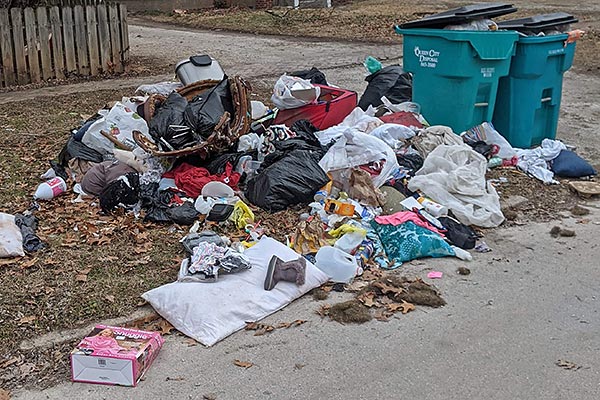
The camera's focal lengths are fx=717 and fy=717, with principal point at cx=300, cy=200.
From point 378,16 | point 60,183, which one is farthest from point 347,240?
point 378,16

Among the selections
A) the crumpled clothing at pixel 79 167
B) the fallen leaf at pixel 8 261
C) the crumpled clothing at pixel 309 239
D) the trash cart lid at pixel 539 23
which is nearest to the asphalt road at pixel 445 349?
the crumpled clothing at pixel 309 239

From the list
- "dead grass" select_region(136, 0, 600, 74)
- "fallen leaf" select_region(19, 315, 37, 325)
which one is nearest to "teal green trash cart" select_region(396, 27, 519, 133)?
"fallen leaf" select_region(19, 315, 37, 325)

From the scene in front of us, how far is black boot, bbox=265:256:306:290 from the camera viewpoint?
4.19 m

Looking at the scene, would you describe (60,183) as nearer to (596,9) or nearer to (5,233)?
(5,233)

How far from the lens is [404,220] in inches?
194

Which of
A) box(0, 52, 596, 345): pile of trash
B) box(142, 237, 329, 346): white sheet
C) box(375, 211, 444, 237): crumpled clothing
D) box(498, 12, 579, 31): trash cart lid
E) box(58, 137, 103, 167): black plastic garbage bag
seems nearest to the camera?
box(142, 237, 329, 346): white sheet

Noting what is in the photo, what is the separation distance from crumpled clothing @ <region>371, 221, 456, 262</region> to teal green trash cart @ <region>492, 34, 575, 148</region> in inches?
101

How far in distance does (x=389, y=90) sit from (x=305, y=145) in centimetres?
208

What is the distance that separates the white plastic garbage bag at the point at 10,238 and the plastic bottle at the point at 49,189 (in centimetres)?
69

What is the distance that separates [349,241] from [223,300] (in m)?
1.09

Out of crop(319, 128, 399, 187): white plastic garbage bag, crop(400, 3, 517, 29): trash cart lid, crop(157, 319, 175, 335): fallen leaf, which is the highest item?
crop(400, 3, 517, 29): trash cart lid

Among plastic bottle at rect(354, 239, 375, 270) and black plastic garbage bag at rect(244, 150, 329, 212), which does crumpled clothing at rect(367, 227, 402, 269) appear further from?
black plastic garbage bag at rect(244, 150, 329, 212)

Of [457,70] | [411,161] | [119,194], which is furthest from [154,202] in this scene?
[457,70]

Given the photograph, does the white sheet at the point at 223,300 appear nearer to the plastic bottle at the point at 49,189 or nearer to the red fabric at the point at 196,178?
the red fabric at the point at 196,178
